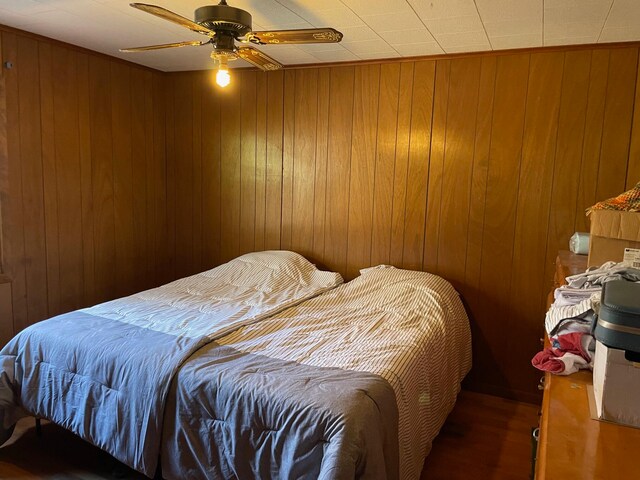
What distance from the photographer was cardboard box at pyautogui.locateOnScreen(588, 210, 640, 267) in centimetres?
161

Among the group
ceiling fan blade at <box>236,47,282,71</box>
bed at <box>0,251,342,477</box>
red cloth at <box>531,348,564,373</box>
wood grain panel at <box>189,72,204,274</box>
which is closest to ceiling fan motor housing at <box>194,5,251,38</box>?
ceiling fan blade at <box>236,47,282,71</box>

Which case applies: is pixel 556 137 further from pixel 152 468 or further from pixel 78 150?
pixel 78 150

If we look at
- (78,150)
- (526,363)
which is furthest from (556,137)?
(78,150)

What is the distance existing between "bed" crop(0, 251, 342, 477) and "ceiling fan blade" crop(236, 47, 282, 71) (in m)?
1.36

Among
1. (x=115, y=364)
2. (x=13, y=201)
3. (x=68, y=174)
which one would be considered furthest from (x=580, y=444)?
(x=68, y=174)

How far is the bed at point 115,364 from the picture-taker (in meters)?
2.00

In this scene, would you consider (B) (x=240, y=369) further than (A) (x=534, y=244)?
No

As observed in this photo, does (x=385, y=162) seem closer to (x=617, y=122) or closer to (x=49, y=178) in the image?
(x=617, y=122)

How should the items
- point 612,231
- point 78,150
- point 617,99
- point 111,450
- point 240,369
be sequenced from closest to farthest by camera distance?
point 612,231 → point 240,369 → point 111,450 → point 617,99 → point 78,150

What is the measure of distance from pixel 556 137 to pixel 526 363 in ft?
4.94

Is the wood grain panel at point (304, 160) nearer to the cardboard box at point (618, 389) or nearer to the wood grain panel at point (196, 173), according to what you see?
the wood grain panel at point (196, 173)

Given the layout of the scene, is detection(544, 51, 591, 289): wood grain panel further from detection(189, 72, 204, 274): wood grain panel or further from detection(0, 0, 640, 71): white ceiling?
detection(189, 72, 204, 274): wood grain panel

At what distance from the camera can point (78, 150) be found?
3.51 metres

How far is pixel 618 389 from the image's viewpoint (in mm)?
1031
